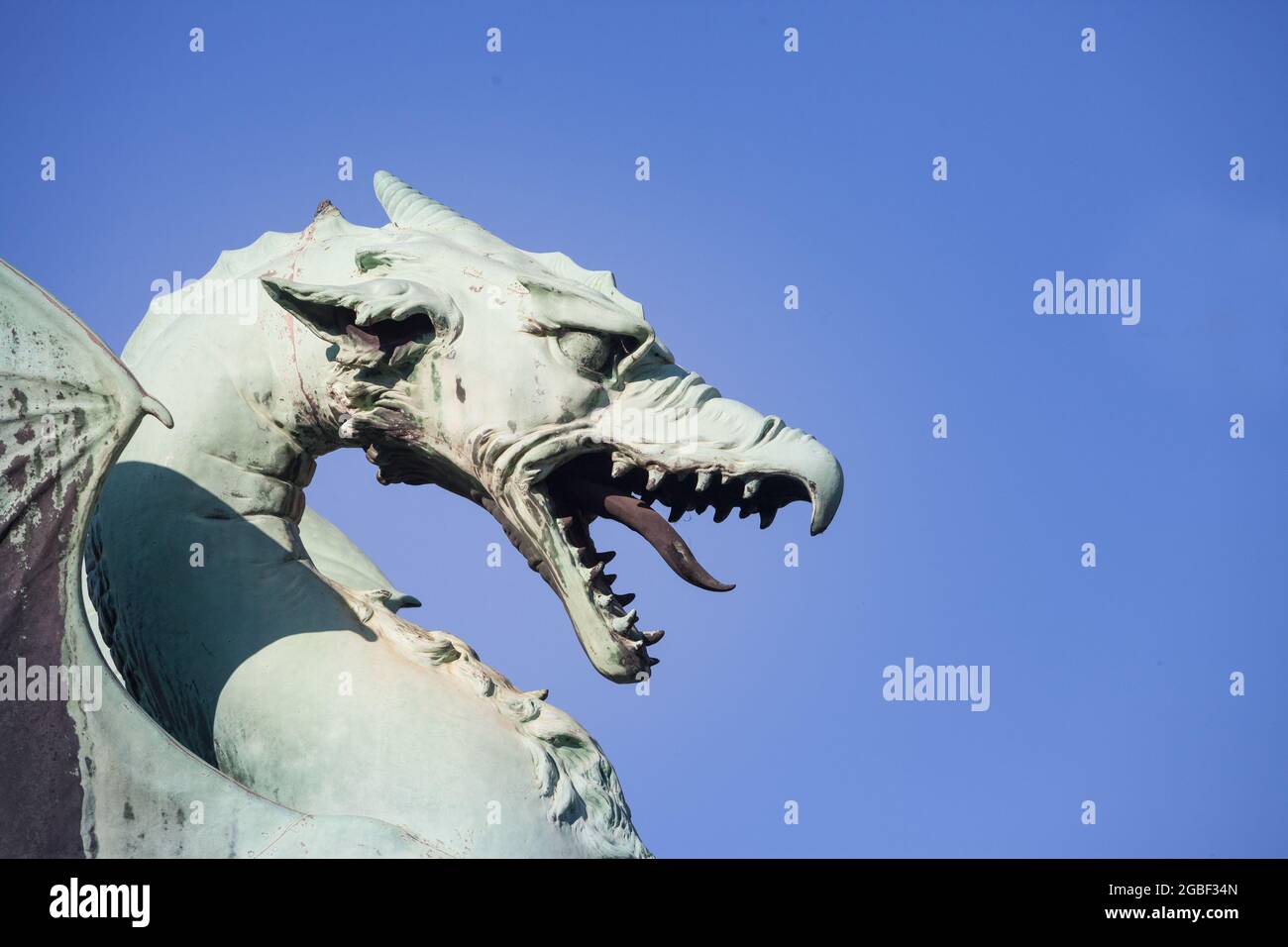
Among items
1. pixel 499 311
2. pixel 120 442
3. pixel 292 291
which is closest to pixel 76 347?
pixel 120 442

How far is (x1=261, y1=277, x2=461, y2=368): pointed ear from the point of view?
789 cm

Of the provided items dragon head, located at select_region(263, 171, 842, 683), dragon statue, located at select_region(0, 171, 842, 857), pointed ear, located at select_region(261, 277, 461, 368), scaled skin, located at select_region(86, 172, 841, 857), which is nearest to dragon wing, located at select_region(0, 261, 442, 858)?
dragon statue, located at select_region(0, 171, 842, 857)

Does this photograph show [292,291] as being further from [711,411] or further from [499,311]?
[711,411]

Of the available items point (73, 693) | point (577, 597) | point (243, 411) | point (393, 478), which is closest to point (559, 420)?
point (577, 597)

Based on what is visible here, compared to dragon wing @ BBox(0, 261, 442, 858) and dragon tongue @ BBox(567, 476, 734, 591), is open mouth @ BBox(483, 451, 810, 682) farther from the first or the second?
dragon wing @ BBox(0, 261, 442, 858)

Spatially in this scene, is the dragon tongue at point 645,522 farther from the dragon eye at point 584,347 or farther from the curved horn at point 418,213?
the curved horn at point 418,213

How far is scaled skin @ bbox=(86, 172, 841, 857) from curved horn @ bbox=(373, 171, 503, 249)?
0.62 feet

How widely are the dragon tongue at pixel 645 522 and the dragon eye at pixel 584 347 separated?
0.44 metres

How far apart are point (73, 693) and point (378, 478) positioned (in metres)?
1.57

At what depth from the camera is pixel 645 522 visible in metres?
7.96

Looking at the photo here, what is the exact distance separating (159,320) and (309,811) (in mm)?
1999

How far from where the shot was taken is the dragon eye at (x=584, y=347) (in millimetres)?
7910

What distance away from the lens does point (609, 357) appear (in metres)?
7.98

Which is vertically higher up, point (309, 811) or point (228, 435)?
point (228, 435)
